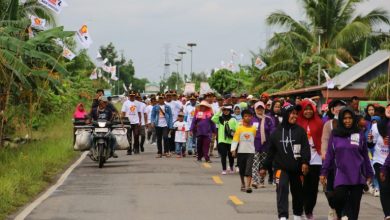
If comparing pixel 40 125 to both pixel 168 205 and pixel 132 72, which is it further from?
pixel 132 72

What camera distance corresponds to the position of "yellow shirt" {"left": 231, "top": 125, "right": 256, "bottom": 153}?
1650cm

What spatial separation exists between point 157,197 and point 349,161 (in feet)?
17.1

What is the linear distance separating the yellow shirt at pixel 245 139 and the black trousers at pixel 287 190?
383cm

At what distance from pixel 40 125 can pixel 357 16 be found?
65.7 feet

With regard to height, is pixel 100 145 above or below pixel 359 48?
below

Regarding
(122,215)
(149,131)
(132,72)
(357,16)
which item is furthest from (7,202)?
(132,72)

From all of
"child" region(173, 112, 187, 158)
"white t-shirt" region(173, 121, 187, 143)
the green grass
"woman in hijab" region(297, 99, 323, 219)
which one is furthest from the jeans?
"woman in hijab" region(297, 99, 323, 219)

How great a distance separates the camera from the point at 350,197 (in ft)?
37.2

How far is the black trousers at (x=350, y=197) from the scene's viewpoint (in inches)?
441

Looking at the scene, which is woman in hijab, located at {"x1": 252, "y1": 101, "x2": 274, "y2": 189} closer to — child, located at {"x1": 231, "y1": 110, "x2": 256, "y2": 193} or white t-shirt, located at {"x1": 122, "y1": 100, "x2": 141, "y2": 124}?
child, located at {"x1": 231, "y1": 110, "x2": 256, "y2": 193}

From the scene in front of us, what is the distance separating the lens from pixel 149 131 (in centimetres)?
3347

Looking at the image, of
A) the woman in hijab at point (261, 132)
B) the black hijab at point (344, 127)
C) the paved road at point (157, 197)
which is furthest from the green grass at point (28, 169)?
the black hijab at point (344, 127)

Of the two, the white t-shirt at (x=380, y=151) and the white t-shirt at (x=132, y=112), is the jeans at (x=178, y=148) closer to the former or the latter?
the white t-shirt at (x=132, y=112)

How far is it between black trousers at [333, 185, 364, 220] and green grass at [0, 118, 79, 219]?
4.88 metres
